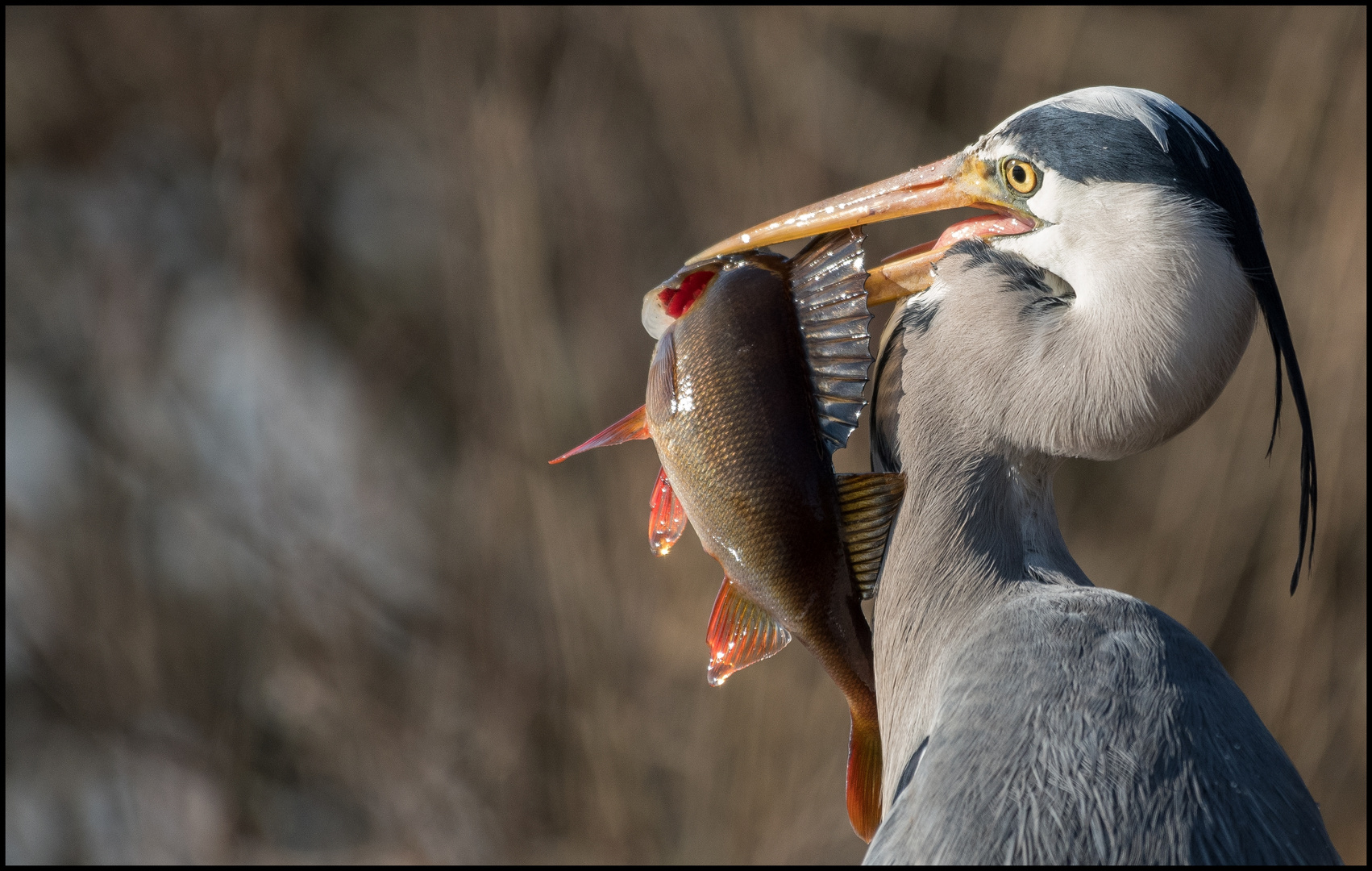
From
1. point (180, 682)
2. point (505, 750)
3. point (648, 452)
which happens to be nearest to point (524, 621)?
point (505, 750)

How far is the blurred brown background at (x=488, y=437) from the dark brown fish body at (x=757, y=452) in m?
1.78

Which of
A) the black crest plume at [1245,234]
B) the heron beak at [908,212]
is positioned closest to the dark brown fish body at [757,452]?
the heron beak at [908,212]

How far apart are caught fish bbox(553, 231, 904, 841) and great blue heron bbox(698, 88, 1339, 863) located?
0.27 ft

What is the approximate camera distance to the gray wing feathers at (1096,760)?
0.89 meters

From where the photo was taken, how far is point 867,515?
113 centimetres

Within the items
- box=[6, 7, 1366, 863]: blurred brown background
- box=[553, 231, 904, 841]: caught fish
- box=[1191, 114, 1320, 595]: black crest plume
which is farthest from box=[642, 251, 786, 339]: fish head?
box=[6, 7, 1366, 863]: blurred brown background

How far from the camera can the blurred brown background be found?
2969 millimetres

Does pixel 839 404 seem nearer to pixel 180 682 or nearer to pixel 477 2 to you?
pixel 477 2

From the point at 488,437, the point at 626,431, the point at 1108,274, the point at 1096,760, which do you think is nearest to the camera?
the point at 1096,760

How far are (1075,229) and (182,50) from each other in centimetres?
350

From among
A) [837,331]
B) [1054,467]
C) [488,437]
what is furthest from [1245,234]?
[488,437]

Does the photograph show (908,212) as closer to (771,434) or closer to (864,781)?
(771,434)

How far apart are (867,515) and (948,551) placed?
0.09 metres

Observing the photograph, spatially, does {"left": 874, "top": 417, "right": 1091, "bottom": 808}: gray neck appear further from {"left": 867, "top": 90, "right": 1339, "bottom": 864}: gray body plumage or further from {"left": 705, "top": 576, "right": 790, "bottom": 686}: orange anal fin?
{"left": 705, "top": 576, "right": 790, "bottom": 686}: orange anal fin
